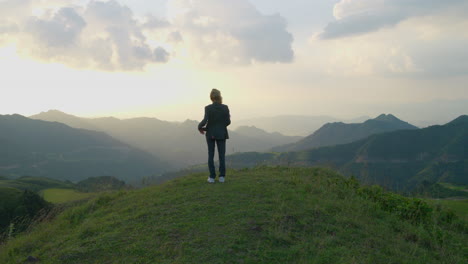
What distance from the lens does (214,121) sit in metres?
10.5

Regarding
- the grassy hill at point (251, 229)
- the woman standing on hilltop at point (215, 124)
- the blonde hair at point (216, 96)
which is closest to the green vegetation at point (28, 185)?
the grassy hill at point (251, 229)

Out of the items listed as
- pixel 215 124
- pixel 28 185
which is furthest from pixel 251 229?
pixel 28 185

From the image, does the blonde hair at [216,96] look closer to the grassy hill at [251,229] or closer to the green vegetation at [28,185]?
the grassy hill at [251,229]

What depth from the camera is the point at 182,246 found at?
5.94 metres

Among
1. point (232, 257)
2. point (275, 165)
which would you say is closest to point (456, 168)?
point (275, 165)

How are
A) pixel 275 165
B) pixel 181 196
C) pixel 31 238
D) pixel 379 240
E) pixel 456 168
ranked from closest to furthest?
pixel 379 240 < pixel 31 238 < pixel 181 196 < pixel 275 165 < pixel 456 168

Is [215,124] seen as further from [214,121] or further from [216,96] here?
[216,96]

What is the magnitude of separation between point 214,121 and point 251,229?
470cm

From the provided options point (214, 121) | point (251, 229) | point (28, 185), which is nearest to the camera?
point (251, 229)

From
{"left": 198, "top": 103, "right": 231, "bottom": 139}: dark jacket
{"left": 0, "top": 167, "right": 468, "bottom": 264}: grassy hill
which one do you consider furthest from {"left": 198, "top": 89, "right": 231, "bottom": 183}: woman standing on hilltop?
{"left": 0, "top": 167, "right": 468, "bottom": 264}: grassy hill

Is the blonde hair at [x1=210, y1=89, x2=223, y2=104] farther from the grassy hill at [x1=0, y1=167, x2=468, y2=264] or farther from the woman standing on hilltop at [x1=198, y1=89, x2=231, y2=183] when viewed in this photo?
the grassy hill at [x1=0, y1=167, x2=468, y2=264]

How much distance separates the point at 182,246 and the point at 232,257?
3.56 feet

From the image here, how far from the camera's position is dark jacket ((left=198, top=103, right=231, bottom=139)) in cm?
1038

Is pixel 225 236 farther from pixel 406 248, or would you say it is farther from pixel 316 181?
pixel 316 181
